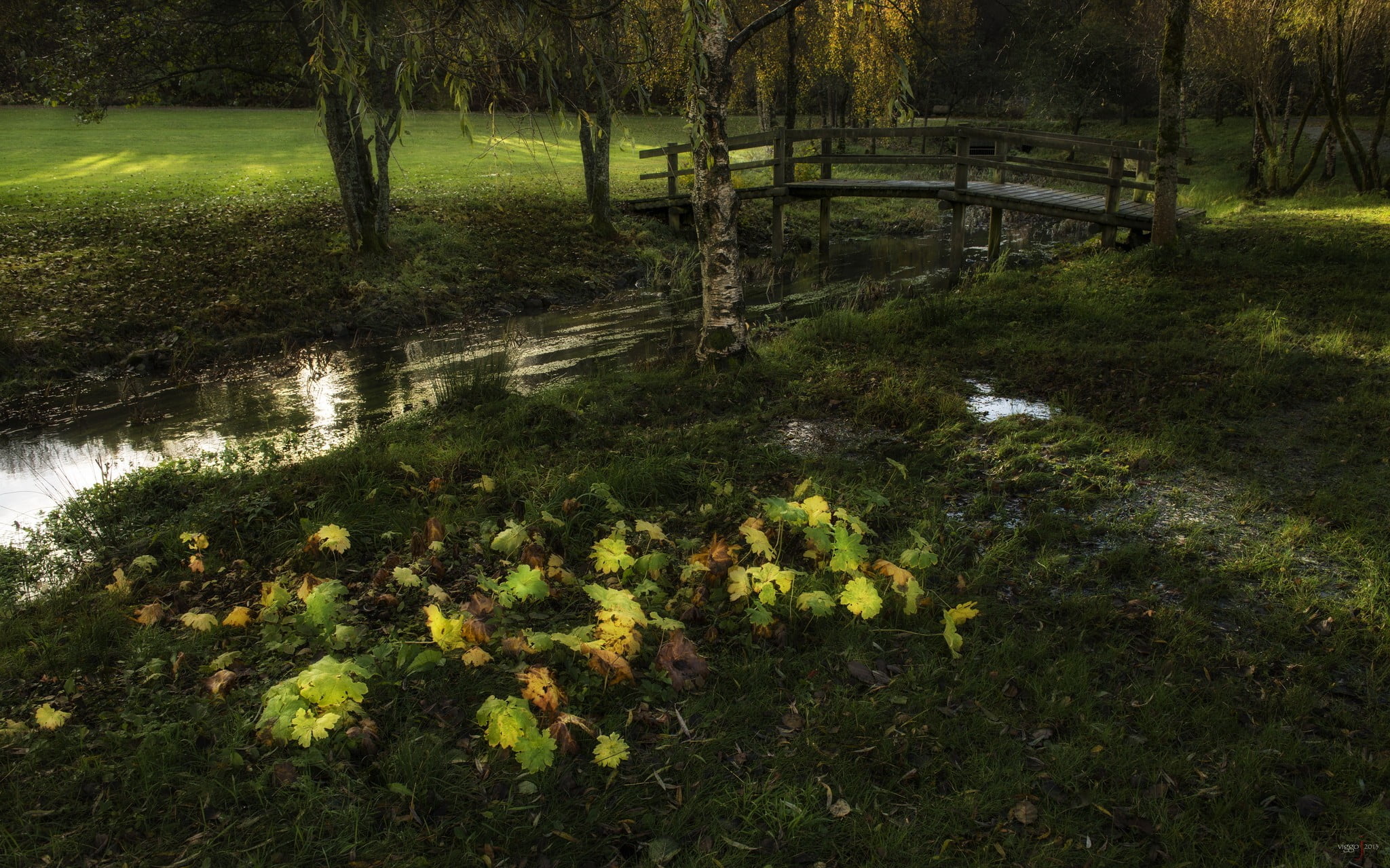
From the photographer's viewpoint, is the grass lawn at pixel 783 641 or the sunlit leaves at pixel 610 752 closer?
the grass lawn at pixel 783 641

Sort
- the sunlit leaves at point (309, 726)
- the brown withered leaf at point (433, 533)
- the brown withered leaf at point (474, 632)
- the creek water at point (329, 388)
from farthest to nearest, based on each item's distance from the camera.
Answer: the creek water at point (329, 388) → the brown withered leaf at point (433, 533) → the brown withered leaf at point (474, 632) → the sunlit leaves at point (309, 726)

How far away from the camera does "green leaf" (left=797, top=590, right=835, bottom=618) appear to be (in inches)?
164

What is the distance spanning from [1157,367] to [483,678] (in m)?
6.81

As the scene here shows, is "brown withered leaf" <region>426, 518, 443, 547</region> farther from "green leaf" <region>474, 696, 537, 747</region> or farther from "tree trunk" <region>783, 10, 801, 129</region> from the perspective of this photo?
"tree trunk" <region>783, 10, 801, 129</region>

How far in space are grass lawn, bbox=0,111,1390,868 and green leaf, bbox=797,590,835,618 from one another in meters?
0.19

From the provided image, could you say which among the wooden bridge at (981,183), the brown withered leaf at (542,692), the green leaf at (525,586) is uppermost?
the wooden bridge at (981,183)

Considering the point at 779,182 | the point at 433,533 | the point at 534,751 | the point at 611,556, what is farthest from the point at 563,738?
the point at 779,182

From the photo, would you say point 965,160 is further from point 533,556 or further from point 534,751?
point 534,751

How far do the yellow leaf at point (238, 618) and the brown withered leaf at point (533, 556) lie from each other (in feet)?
4.74

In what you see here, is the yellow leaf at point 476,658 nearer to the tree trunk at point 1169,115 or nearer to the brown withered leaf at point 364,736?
the brown withered leaf at point 364,736

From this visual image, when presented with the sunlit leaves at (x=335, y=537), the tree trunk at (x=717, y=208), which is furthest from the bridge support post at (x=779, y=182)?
the sunlit leaves at (x=335, y=537)

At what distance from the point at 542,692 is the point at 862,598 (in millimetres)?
1578

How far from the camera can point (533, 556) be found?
15.9 feet

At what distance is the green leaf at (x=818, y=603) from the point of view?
417 centimetres
